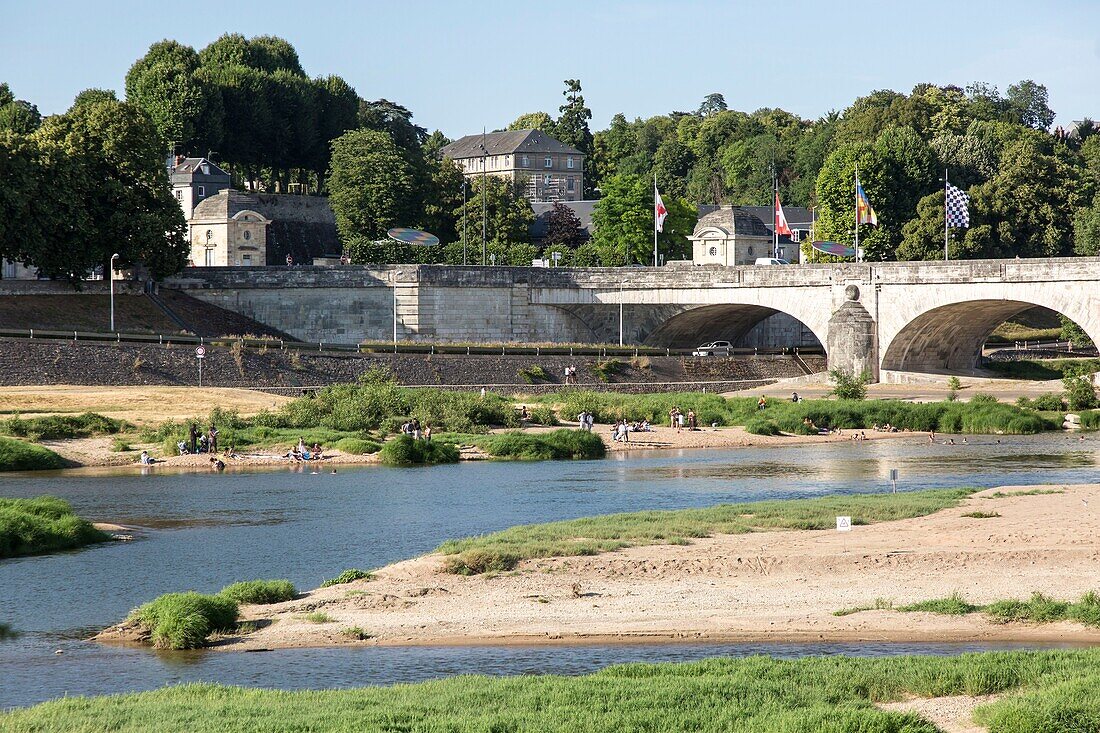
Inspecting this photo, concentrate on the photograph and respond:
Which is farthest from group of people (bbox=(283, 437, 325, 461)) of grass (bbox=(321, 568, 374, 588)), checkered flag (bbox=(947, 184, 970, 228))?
checkered flag (bbox=(947, 184, 970, 228))

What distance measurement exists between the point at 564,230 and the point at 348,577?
3914 inches

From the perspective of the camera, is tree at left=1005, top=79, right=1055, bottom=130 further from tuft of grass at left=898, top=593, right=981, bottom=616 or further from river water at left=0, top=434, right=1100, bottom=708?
tuft of grass at left=898, top=593, right=981, bottom=616

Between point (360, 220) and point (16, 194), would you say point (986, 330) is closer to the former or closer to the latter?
point (360, 220)

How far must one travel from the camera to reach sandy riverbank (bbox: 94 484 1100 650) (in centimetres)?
2500

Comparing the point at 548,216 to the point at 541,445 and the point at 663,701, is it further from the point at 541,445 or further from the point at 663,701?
the point at 663,701

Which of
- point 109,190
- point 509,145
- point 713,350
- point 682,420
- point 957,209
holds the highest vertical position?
point 509,145

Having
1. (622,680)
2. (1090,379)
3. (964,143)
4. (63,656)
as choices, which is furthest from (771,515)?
(964,143)

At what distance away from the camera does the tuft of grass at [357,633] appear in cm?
2530

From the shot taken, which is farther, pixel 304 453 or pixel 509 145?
pixel 509 145

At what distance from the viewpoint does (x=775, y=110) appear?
184 meters

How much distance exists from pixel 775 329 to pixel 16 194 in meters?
50.1

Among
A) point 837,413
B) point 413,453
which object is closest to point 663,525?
point 413,453

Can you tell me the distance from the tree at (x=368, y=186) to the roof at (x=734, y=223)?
2650 centimetres

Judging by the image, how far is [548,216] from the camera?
13462 centimetres
